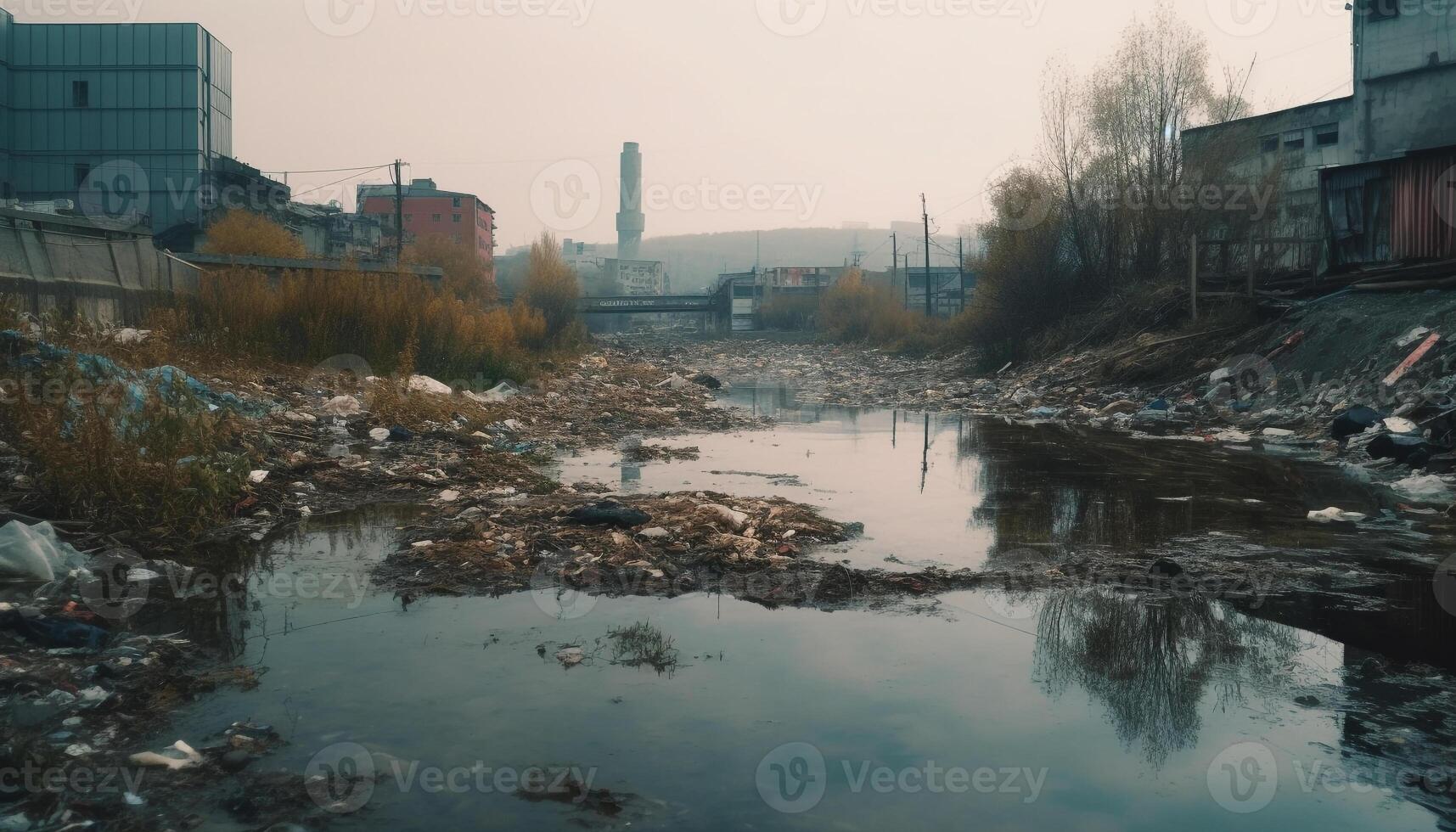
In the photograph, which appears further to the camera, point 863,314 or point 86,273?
point 863,314

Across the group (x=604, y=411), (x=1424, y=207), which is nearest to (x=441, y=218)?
(x=604, y=411)

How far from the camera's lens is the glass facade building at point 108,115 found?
137 feet

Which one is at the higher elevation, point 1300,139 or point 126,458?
point 1300,139

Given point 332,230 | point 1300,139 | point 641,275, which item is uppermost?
point 641,275

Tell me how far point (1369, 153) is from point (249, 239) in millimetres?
31515

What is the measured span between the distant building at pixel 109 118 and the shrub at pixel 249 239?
1190cm

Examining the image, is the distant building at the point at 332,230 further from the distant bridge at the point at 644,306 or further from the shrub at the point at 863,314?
the shrub at the point at 863,314

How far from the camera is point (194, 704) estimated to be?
326 centimetres

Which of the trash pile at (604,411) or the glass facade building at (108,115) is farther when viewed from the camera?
the glass facade building at (108,115)

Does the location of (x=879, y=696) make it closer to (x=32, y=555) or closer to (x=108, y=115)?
(x=32, y=555)

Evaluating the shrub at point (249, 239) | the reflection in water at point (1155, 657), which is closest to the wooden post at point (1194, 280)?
the reflection in water at point (1155, 657)

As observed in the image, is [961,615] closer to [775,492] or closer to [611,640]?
[611,640]

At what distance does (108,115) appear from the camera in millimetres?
42688

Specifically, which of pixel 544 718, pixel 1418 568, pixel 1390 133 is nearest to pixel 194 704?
pixel 544 718
